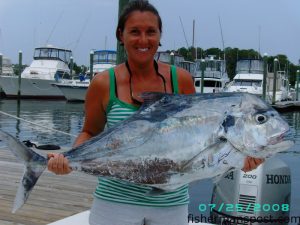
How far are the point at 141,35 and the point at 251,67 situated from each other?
34.6 m

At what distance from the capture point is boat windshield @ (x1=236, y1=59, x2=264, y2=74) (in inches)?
1403

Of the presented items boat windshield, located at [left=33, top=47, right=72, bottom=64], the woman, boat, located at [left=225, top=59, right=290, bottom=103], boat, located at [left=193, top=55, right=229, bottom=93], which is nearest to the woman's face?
the woman

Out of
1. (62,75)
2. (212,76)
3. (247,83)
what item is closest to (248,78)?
(247,83)

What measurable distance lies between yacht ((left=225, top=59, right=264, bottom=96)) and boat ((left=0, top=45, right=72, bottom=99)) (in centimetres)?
1329

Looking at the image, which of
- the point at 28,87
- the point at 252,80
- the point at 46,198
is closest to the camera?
the point at 46,198

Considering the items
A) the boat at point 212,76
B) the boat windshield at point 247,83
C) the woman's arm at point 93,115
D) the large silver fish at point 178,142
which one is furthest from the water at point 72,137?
the boat at point 212,76

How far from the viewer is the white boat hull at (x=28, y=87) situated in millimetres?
35688

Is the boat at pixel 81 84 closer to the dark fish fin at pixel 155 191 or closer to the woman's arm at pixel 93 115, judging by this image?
the woman's arm at pixel 93 115

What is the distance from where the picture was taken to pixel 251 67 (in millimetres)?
35688

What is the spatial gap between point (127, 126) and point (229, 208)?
292 centimetres

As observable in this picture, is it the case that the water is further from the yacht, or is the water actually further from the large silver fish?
the yacht

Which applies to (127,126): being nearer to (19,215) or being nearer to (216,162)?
(216,162)

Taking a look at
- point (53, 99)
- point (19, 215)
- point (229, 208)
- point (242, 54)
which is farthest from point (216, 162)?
point (242, 54)

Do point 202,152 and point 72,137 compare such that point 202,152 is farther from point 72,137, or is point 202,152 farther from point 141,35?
point 72,137
